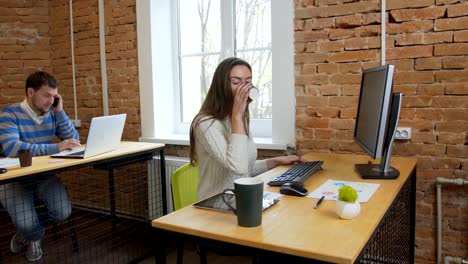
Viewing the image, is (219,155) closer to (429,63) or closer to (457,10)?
(429,63)

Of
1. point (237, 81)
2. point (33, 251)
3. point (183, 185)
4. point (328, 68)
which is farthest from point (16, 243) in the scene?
point (328, 68)

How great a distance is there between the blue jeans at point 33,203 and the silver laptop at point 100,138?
239mm

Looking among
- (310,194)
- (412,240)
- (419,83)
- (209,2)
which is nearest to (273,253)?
(310,194)

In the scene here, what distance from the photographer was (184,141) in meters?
3.20

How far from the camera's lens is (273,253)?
1075mm

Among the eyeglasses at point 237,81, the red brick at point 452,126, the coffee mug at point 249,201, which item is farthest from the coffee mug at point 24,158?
the red brick at point 452,126

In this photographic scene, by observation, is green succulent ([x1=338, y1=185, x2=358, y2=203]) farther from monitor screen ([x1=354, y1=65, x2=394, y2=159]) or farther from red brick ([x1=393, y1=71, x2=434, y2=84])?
red brick ([x1=393, y1=71, x2=434, y2=84])

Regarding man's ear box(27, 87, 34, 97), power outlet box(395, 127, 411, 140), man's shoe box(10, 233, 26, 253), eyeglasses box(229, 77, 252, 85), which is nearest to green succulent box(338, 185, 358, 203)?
eyeglasses box(229, 77, 252, 85)

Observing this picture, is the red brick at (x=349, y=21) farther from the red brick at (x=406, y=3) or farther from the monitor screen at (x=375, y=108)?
the monitor screen at (x=375, y=108)

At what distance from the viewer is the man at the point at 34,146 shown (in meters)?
2.57

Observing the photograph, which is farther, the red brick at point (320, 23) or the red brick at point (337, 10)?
the red brick at point (320, 23)

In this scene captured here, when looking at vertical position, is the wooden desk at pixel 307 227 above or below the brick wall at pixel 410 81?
below

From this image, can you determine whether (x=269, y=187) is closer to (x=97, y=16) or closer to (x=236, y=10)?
(x=236, y=10)

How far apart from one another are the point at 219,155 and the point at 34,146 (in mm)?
1553
